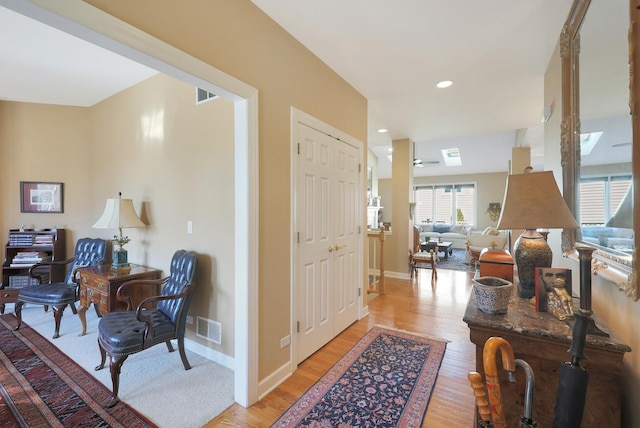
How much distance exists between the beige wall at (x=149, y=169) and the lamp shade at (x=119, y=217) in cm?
15

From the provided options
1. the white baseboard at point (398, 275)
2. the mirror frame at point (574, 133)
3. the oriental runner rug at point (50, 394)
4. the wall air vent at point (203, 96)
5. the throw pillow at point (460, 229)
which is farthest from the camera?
the throw pillow at point (460, 229)

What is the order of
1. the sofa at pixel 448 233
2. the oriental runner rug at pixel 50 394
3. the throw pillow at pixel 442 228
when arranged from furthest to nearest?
the throw pillow at pixel 442 228 → the sofa at pixel 448 233 → the oriental runner rug at pixel 50 394

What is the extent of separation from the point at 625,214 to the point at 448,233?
9838mm

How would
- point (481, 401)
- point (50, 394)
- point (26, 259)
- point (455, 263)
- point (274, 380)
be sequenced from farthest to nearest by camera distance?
point (455, 263)
point (26, 259)
point (274, 380)
point (50, 394)
point (481, 401)

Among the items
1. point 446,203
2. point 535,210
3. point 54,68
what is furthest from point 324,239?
point 446,203

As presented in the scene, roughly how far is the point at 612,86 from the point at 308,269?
216 cm

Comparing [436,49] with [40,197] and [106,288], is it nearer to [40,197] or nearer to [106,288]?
[106,288]

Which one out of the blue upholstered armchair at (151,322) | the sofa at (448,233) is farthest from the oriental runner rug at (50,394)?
the sofa at (448,233)

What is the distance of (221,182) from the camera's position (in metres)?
2.45

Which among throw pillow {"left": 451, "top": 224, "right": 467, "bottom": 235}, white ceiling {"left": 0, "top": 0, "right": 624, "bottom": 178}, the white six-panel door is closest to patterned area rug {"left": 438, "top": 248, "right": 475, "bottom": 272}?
throw pillow {"left": 451, "top": 224, "right": 467, "bottom": 235}

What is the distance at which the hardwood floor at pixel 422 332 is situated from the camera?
5.92ft

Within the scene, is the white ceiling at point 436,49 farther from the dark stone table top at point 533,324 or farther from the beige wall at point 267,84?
the dark stone table top at point 533,324

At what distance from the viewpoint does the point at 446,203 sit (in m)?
10.9

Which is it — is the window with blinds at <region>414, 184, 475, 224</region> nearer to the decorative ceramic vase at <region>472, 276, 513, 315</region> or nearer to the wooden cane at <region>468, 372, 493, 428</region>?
the decorative ceramic vase at <region>472, 276, 513, 315</region>
